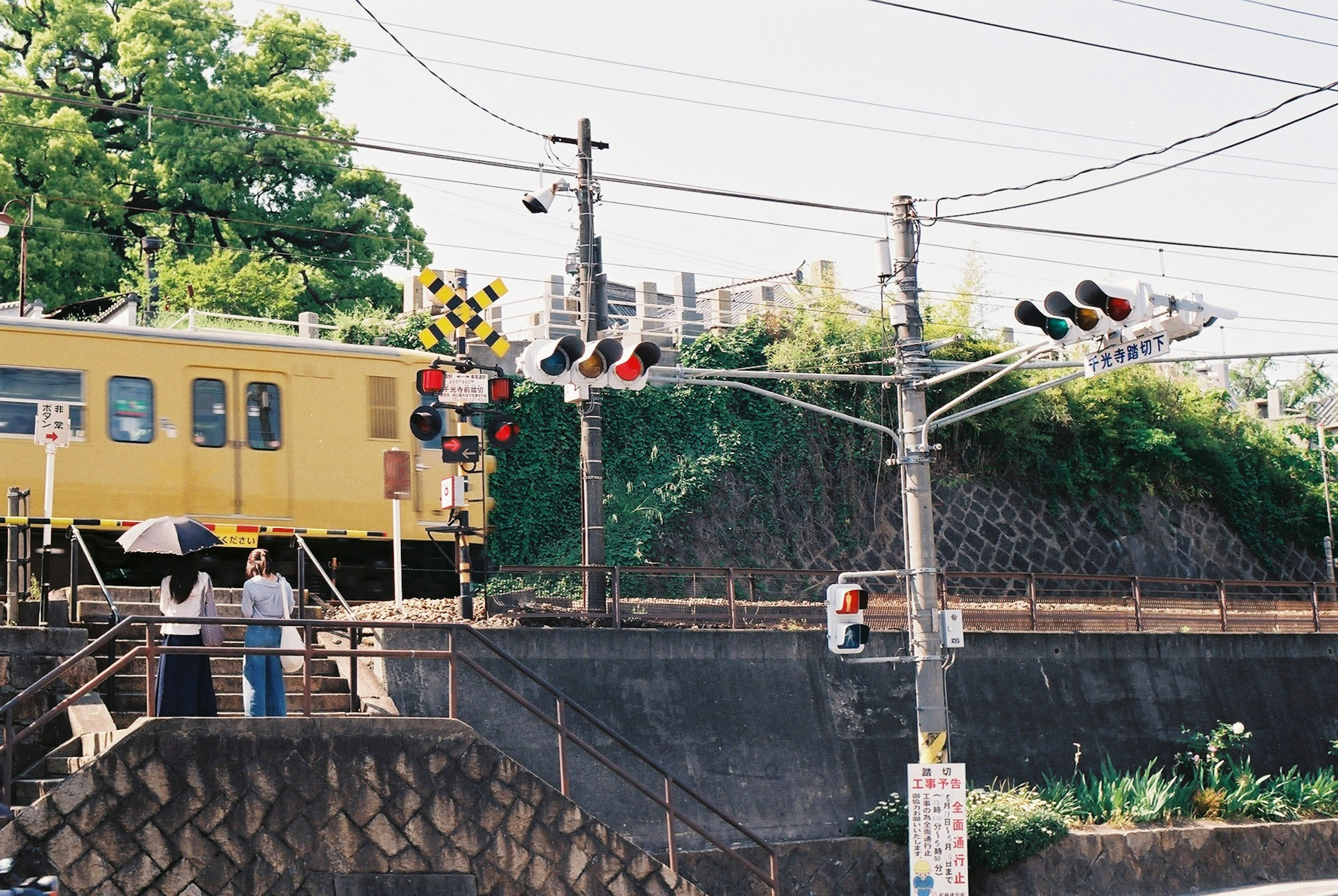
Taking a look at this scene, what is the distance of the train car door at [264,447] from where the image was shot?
66.8 feet

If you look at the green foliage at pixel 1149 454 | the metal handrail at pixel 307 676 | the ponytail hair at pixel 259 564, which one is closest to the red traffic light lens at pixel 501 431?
the metal handrail at pixel 307 676

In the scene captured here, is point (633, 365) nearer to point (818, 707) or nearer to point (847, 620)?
point (847, 620)

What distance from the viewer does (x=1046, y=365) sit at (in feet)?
48.5

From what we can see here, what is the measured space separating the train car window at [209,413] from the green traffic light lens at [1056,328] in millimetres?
11225

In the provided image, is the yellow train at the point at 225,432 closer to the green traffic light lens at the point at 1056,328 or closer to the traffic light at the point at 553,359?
the traffic light at the point at 553,359

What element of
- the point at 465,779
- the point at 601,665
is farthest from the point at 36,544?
the point at 465,779

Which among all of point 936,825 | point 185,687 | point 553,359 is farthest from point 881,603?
point 185,687

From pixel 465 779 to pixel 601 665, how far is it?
5.82 meters

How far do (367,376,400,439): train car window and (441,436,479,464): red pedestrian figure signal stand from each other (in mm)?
4069

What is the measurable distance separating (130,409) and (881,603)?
11.1 m

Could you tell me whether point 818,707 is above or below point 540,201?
below

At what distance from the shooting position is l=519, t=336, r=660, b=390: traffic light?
14242 mm

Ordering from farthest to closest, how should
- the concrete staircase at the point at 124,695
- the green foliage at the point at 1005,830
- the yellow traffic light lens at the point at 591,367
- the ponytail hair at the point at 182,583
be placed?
1. the green foliage at the point at 1005,830
2. the yellow traffic light lens at the point at 591,367
3. the ponytail hair at the point at 182,583
4. the concrete staircase at the point at 124,695

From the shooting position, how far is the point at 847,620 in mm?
15852
